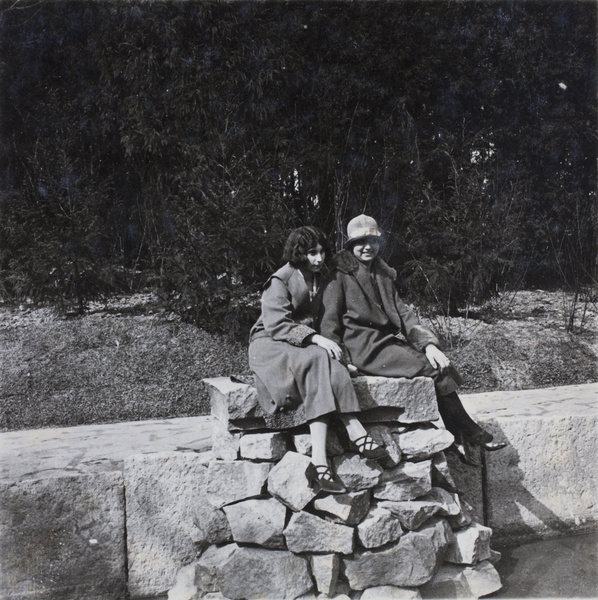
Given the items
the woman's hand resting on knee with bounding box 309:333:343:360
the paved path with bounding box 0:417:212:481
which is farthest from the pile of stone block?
the paved path with bounding box 0:417:212:481

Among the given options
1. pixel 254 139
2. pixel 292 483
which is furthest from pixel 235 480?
pixel 254 139

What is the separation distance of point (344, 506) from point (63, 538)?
5.03 feet

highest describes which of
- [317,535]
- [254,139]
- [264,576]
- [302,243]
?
[254,139]

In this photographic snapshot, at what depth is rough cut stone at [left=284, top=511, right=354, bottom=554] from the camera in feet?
9.71

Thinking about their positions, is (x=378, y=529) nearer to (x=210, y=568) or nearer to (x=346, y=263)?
(x=210, y=568)

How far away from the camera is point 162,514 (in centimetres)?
329

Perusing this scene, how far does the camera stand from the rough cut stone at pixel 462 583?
316 centimetres

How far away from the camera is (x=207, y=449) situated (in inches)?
140

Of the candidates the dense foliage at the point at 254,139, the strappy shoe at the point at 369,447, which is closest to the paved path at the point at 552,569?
→ the strappy shoe at the point at 369,447

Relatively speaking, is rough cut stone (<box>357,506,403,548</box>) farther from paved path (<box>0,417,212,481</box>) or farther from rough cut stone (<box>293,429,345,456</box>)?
paved path (<box>0,417,212,481</box>)

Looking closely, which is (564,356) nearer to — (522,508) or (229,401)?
(522,508)

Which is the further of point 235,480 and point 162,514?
point 162,514

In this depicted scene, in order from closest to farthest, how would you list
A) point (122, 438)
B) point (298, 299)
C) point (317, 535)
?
point (317, 535) < point (298, 299) < point (122, 438)

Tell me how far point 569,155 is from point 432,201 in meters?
2.41
